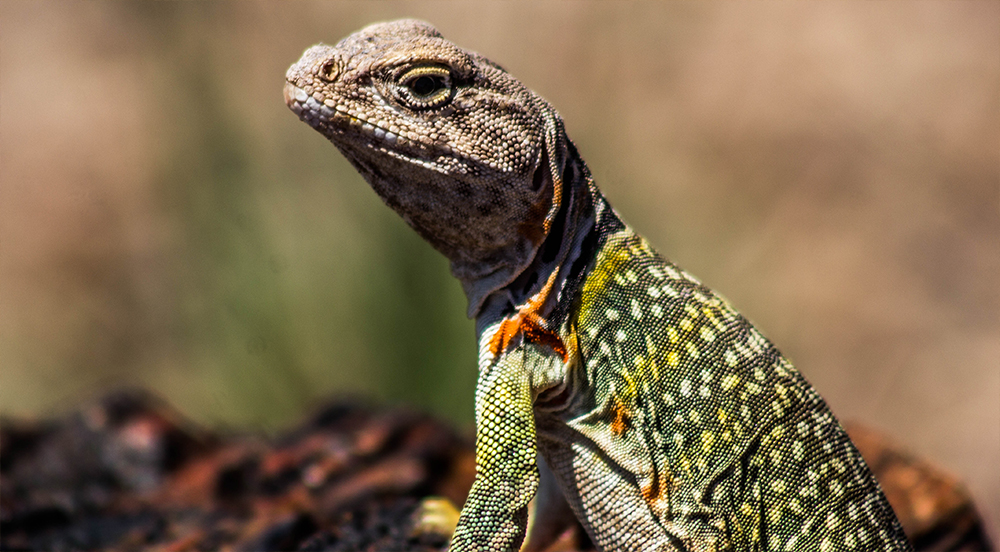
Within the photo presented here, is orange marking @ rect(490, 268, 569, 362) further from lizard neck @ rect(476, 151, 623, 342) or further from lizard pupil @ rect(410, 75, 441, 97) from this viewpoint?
lizard pupil @ rect(410, 75, 441, 97)

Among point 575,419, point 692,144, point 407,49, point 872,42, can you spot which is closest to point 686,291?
point 575,419

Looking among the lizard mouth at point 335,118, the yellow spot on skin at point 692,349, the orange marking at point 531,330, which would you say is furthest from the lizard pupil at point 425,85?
the yellow spot on skin at point 692,349

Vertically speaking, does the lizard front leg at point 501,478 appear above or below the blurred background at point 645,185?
below

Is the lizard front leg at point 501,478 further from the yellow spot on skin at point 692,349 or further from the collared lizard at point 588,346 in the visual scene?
the yellow spot on skin at point 692,349

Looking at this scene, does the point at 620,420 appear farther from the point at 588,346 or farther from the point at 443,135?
the point at 443,135

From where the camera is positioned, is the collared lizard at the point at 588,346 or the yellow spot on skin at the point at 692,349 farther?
the yellow spot on skin at the point at 692,349

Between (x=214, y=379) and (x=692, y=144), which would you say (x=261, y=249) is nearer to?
(x=214, y=379)
